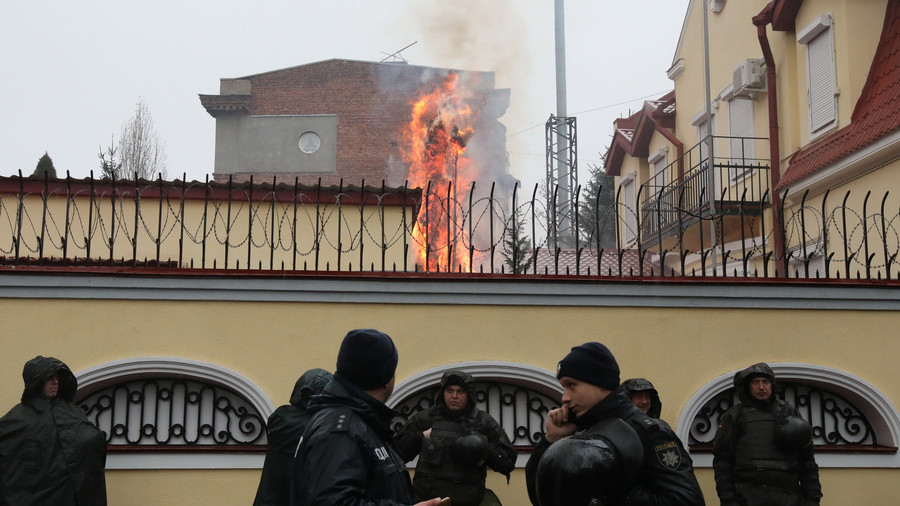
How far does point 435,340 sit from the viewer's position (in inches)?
303

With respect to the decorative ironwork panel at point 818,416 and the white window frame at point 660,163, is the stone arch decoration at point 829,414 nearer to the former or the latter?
the decorative ironwork panel at point 818,416

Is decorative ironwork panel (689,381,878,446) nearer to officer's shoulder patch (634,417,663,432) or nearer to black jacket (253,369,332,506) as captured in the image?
black jacket (253,369,332,506)

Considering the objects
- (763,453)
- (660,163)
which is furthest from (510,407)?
(660,163)

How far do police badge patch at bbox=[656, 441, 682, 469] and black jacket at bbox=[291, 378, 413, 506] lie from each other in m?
0.96

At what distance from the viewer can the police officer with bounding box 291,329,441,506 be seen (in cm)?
308

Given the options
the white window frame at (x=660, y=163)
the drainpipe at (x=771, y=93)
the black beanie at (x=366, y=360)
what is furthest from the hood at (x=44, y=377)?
the white window frame at (x=660, y=163)

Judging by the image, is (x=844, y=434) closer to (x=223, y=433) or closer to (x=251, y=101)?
(x=223, y=433)

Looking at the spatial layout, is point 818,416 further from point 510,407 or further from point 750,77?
point 750,77

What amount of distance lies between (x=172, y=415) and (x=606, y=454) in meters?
5.42

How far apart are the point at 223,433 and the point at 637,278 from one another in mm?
Answer: 3824

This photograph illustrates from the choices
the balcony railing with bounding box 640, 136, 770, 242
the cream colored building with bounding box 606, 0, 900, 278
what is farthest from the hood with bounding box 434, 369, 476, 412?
the balcony railing with bounding box 640, 136, 770, 242

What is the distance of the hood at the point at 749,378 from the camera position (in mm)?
6984

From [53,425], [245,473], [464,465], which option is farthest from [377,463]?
[245,473]

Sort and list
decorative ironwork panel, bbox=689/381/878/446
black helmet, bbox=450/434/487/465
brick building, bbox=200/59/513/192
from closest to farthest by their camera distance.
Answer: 1. black helmet, bbox=450/434/487/465
2. decorative ironwork panel, bbox=689/381/878/446
3. brick building, bbox=200/59/513/192
